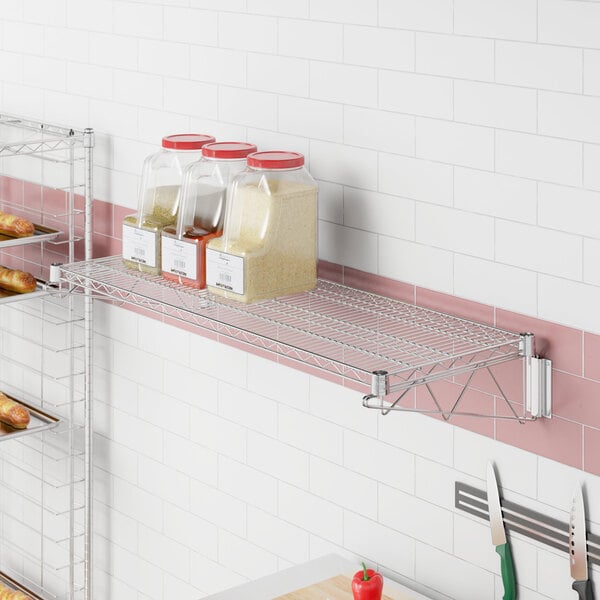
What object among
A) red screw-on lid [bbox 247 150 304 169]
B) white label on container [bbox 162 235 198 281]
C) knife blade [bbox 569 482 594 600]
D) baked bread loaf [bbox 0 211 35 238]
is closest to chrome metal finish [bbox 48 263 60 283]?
white label on container [bbox 162 235 198 281]

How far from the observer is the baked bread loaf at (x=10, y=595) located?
2.97 m

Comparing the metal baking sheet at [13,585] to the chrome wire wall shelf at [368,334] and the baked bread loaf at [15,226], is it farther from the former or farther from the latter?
the chrome wire wall shelf at [368,334]

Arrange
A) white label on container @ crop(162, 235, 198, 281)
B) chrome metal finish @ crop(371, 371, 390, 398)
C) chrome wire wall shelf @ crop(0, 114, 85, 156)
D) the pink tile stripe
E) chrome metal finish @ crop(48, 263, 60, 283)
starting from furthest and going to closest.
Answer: chrome wire wall shelf @ crop(0, 114, 85, 156) → chrome metal finish @ crop(48, 263, 60, 283) → white label on container @ crop(162, 235, 198, 281) → the pink tile stripe → chrome metal finish @ crop(371, 371, 390, 398)

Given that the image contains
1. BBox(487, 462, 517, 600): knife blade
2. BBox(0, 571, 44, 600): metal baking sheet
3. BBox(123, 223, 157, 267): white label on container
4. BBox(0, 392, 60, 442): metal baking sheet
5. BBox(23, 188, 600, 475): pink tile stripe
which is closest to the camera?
BBox(23, 188, 600, 475): pink tile stripe

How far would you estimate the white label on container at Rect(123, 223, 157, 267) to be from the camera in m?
2.30

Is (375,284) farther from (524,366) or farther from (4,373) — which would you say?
(4,373)

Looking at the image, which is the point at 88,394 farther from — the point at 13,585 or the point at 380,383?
the point at 380,383

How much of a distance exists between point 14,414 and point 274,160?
120 cm

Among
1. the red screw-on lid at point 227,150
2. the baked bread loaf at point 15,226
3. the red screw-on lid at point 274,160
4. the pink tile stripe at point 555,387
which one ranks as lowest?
the pink tile stripe at point 555,387

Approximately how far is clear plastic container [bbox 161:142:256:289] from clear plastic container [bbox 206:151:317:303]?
65mm

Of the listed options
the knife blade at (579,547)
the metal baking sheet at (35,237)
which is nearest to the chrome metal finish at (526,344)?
the knife blade at (579,547)

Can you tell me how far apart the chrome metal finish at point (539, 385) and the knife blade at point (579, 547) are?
0.14 m

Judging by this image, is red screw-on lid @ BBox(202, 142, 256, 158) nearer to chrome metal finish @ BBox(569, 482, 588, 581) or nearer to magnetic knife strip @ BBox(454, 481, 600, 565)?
magnetic knife strip @ BBox(454, 481, 600, 565)

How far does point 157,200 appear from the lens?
232cm
